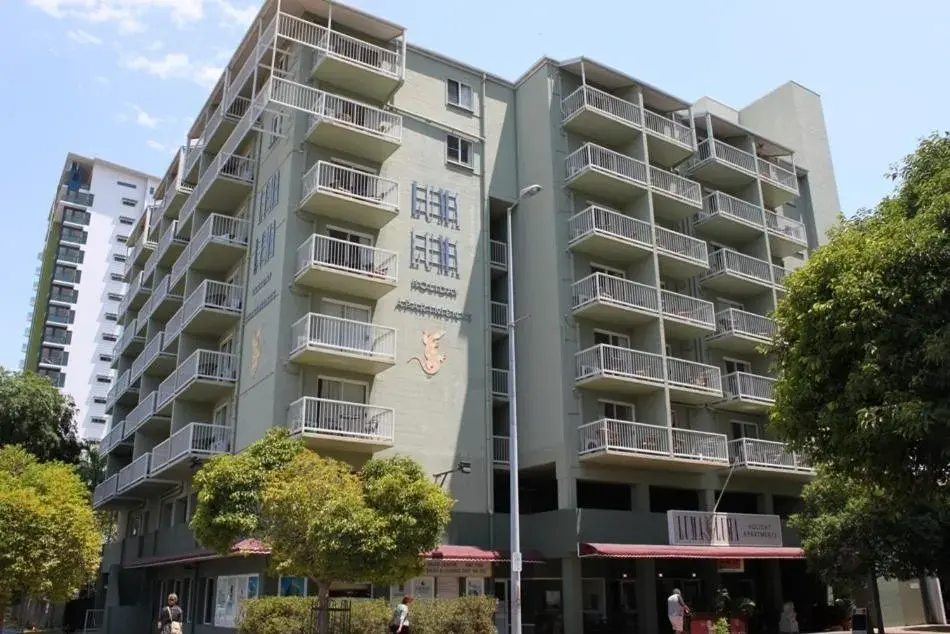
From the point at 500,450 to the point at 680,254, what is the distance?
11.0 metres

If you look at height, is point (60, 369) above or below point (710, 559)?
above

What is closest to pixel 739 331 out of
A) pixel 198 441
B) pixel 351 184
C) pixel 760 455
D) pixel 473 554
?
pixel 760 455

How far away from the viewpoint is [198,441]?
95.9ft

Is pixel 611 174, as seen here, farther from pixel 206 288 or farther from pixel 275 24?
pixel 206 288

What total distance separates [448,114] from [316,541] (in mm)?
20219

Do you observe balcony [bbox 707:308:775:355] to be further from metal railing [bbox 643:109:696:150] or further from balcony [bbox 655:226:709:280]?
metal railing [bbox 643:109:696:150]

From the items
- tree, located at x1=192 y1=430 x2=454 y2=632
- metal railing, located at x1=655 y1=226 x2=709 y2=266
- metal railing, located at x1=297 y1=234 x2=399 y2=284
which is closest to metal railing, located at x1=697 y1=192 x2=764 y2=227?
metal railing, located at x1=655 y1=226 x2=709 y2=266

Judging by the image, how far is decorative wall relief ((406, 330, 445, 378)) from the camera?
28797 mm

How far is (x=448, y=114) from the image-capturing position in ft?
107

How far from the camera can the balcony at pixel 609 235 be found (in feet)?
100

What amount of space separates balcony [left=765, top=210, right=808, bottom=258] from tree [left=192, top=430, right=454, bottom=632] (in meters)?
Result: 26.0

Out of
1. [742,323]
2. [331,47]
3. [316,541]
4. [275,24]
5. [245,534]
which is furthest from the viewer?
[742,323]

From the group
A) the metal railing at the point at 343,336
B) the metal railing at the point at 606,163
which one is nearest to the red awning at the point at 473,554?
the metal railing at the point at 343,336

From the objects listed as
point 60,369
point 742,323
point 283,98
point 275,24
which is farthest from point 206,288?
point 60,369
